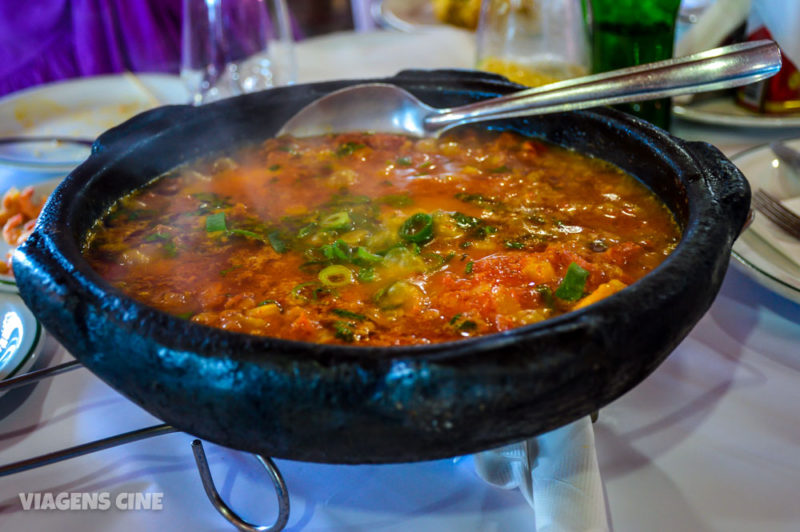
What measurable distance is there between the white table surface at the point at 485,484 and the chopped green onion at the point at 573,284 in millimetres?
265

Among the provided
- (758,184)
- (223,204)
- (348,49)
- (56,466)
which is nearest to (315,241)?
(223,204)

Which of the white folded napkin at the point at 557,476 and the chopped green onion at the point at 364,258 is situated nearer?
the white folded napkin at the point at 557,476

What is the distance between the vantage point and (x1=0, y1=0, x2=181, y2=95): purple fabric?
3.77m

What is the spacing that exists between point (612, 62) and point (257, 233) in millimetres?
1498

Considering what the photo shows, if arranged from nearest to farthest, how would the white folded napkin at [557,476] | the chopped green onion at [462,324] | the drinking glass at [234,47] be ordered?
the white folded napkin at [557,476], the chopped green onion at [462,324], the drinking glass at [234,47]

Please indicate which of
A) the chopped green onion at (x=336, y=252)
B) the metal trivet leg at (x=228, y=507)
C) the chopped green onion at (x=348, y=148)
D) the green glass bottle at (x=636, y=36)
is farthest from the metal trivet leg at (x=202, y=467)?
the green glass bottle at (x=636, y=36)

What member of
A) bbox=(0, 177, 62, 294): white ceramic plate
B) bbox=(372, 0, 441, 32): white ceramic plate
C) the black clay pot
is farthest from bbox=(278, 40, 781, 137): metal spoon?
bbox=(372, 0, 441, 32): white ceramic plate

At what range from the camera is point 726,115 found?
2357mm

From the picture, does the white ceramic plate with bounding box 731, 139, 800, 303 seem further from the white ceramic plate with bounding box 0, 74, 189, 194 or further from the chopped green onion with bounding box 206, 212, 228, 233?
the white ceramic plate with bounding box 0, 74, 189, 194

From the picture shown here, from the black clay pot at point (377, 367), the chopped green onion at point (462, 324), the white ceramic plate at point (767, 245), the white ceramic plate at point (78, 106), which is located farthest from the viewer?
the white ceramic plate at point (78, 106)

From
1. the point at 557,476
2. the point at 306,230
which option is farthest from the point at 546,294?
the point at 306,230

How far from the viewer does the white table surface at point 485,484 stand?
3.74 ft

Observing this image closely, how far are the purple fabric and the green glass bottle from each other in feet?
8.30

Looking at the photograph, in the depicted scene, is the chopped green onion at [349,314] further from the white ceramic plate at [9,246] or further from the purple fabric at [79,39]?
the purple fabric at [79,39]
